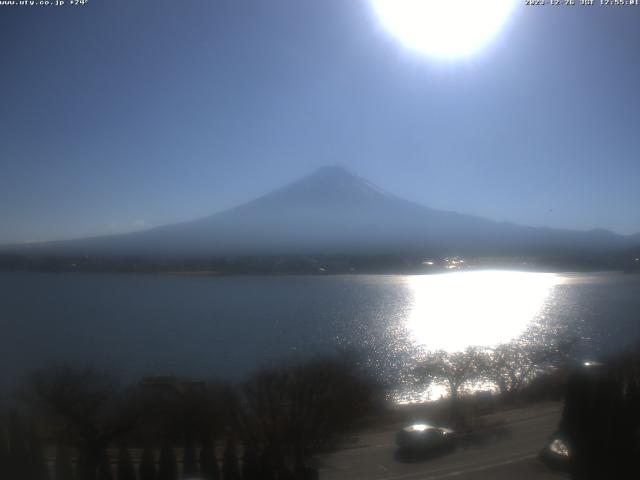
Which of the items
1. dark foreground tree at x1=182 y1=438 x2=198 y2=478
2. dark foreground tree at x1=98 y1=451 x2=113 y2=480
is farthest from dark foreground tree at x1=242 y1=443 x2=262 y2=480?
dark foreground tree at x1=98 y1=451 x2=113 y2=480

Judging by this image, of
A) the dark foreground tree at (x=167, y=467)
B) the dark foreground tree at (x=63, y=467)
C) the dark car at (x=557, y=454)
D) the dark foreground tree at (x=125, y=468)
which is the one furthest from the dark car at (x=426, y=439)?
the dark foreground tree at (x=63, y=467)

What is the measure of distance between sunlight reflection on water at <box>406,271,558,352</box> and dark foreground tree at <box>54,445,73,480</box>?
2598 mm

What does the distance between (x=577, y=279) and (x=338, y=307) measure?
3.37 meters

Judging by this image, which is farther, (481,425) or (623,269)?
(623,269)

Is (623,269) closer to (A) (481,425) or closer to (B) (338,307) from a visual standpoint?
(B) (338,307)

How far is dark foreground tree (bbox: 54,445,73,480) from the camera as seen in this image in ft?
7.17

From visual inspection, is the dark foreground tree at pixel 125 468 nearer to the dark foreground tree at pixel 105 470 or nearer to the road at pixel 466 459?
the dark foreground tree at pixel 105 470

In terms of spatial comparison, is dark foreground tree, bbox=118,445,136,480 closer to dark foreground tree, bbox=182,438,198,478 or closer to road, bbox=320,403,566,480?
dark foreground tree, bbox=182,438,198,478

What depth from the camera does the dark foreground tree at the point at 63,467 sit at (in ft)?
7.17

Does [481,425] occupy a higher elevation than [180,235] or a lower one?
lower

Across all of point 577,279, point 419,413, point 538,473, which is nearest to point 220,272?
point 577,279

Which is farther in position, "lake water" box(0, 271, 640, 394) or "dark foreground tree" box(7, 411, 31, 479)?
"lake water" box(0, 271, 640, 394)

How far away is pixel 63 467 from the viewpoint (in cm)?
220

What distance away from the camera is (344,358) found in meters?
3.44
